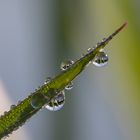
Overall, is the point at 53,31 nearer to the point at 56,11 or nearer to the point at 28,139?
the point at 56,11

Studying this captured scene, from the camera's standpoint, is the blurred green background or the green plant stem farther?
the blurred green background

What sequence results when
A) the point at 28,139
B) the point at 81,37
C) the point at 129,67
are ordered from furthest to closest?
the point at 81,37, the point at 129,67, the point at 28,139

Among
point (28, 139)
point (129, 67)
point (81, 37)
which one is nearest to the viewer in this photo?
point (28, 139)

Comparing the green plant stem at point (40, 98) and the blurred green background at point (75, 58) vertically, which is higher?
the blurred green background at point (75, 58)

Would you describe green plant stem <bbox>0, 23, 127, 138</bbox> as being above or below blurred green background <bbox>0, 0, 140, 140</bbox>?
below

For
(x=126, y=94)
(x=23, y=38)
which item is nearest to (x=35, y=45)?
(x=23, y=38)
